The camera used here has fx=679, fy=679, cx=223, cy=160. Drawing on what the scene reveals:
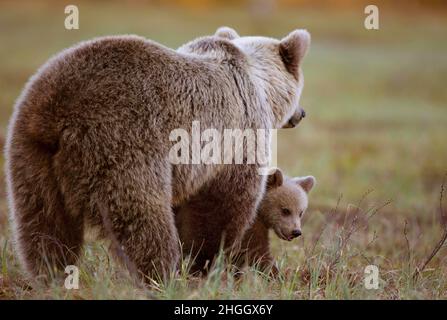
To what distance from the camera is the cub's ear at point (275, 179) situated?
608 centimetres

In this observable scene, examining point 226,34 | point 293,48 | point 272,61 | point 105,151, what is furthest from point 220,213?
point 226,34

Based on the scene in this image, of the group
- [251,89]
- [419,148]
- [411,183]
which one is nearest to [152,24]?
[419,148]

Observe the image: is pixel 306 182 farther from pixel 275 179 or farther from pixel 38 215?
pixel 38 215

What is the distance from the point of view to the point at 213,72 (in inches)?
216

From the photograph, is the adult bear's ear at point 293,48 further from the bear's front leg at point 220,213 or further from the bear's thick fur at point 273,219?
the bear's front leg at point 220,213

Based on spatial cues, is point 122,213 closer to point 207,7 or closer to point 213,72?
point 213,72

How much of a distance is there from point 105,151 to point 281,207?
2038mm

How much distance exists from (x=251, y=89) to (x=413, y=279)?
204 cm

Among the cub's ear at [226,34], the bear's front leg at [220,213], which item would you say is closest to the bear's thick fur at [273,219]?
the bear's front leg at [220,213]

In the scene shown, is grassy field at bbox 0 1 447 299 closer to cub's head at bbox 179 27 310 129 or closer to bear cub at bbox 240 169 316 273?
bear cub at bbox 240 169 316 273

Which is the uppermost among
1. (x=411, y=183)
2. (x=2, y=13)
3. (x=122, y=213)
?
(x=2, y=13)

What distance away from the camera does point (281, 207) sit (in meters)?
6.08
